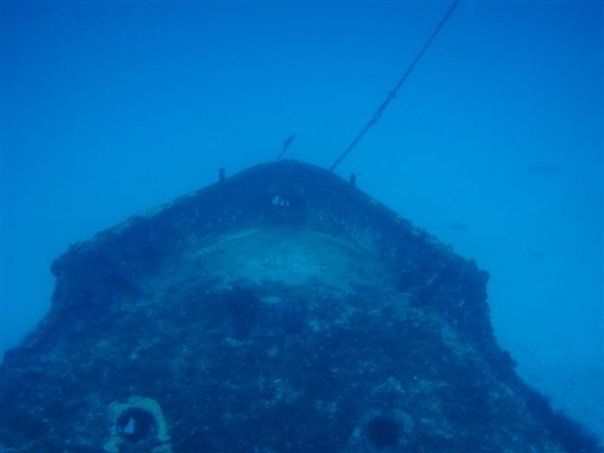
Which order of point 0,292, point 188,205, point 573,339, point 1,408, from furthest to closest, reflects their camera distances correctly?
point 0,292 < point 573,339 < point 188,205 < point 1,408

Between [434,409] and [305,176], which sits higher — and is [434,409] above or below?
below

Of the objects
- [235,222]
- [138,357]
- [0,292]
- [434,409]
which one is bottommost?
[434,409]

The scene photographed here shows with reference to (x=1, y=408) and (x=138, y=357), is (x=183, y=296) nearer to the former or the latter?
(x=138, y=357)

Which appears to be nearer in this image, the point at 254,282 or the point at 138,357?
the point at 138,357

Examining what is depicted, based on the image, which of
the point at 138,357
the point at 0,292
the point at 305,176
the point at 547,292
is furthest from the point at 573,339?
the point at 0,292

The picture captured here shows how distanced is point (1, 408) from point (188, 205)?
5.79m

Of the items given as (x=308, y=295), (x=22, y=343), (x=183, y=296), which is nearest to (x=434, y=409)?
(x=308, y=295)

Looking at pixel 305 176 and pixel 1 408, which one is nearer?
pixel 1 408

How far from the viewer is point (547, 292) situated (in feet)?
332

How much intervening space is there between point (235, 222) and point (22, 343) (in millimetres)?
5609

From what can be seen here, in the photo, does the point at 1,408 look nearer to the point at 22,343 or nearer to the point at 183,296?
the point at 22,343

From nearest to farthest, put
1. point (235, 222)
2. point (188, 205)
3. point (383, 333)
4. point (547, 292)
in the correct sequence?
1. point (383, 333)
2. point (188, 205)
3. point (235, 222)
4. point (547, 292)

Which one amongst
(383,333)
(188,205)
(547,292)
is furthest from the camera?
(547,292)

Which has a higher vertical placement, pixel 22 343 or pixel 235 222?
pixel 235 222
